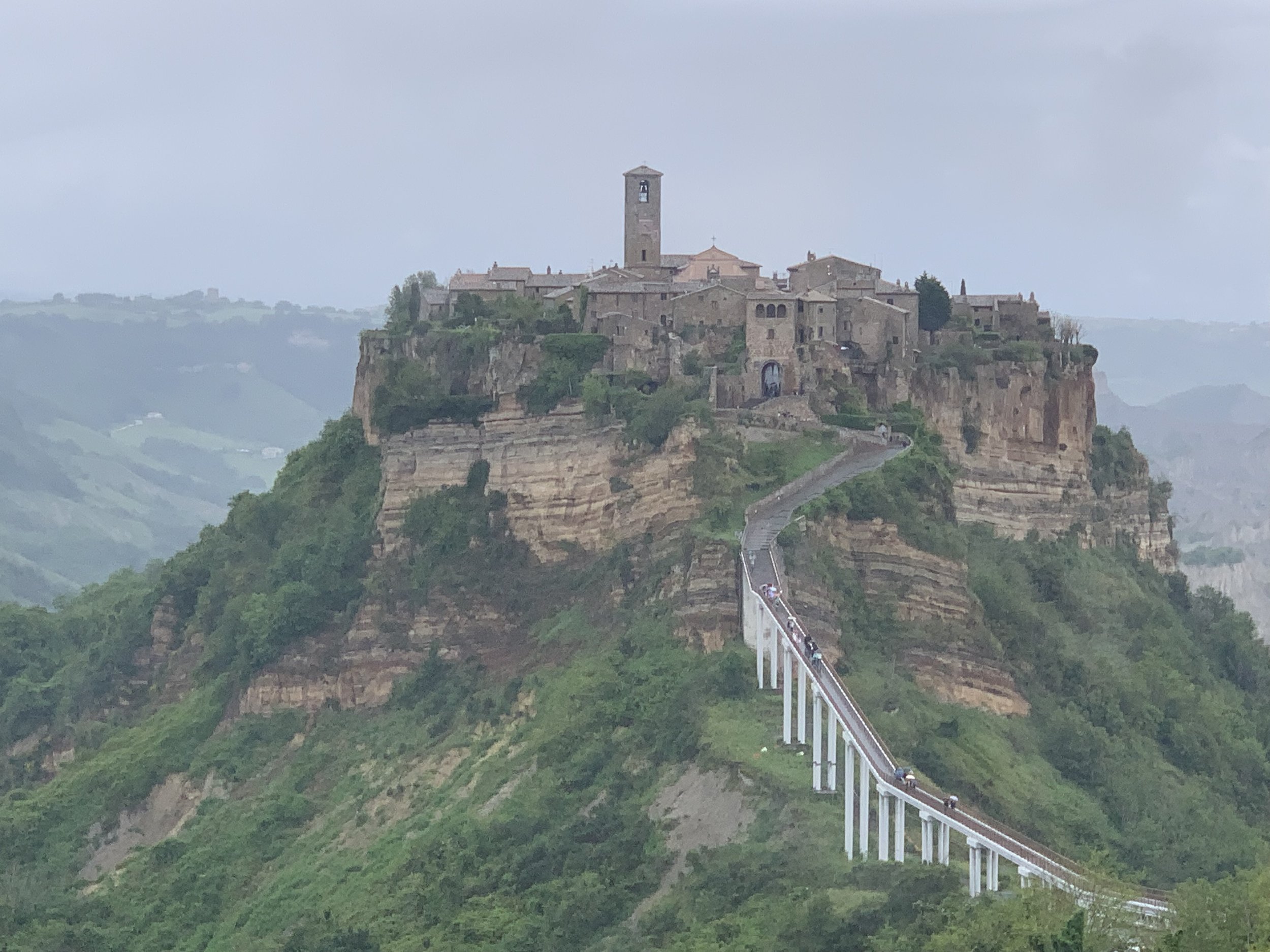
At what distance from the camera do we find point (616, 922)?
55.7 meters

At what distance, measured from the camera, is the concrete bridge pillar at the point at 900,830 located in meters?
52.7

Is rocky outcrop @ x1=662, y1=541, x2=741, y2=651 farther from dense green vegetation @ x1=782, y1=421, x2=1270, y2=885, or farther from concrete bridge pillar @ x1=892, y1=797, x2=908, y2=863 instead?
concrete bridge pillar @ x1=892, y1=797, x2=908, y2=863

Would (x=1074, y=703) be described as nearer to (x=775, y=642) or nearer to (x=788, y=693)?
(x=775, y=642)

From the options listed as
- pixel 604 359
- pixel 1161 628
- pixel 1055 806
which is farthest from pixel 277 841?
pixel 1161 628

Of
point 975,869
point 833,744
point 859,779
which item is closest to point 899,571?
point 833,744

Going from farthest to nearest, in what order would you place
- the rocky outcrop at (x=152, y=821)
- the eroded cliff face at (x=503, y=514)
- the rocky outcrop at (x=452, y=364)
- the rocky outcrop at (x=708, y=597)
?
the rocky outcrop at (x=152, y=821) → the rocky outcrop at (x=452, y=364) → the eroded cliff face at (x=503, y=514) → the rocky outcrop at (x=708, y=597)

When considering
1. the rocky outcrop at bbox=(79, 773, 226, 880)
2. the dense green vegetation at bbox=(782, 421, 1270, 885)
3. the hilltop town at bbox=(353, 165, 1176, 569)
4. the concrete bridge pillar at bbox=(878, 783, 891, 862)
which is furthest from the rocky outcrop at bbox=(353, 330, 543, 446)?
the concrete bridge pillar at bbox=(878, 783, 891, 862)

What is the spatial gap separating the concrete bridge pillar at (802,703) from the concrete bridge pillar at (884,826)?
319cm

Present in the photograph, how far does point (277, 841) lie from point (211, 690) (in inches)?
335

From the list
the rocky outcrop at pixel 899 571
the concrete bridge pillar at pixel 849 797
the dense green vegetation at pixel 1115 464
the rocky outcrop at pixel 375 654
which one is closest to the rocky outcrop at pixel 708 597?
the rocky outcrop at pixel 899 571

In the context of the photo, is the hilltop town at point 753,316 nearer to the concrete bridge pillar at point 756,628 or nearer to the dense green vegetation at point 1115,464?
the dense green vegetation at point 1115,464

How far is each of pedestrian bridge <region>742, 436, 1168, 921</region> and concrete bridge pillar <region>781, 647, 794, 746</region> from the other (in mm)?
32

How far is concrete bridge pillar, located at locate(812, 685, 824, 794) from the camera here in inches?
2173

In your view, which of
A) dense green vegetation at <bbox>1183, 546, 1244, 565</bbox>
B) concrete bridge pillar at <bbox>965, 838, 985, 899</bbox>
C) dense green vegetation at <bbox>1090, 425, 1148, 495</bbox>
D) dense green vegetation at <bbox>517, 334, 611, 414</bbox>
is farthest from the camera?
dense green vegetation at <bbox>1183, 546, 1244, 565</bbox>
